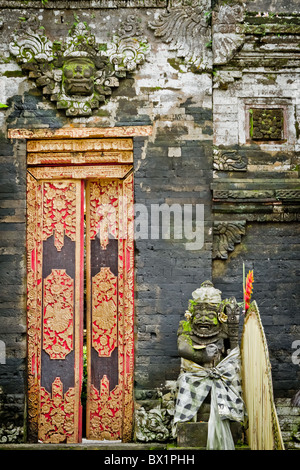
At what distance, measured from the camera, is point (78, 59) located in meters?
7.91

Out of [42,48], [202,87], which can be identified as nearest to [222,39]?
[202,87]

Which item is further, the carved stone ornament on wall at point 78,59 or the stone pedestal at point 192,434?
the carved stone ornament on wall at point 78,59

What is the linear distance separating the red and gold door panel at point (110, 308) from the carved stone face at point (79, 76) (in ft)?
3.84

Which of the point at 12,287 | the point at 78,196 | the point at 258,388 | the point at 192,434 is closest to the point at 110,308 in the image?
the point at 12,287

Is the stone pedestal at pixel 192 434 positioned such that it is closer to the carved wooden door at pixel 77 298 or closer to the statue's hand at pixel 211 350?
the statue's hand at pixel 211 350

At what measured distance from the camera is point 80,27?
314 inches

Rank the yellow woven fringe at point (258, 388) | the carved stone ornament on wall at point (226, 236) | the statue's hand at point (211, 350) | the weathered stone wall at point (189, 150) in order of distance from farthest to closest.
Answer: the carved stone ornament on wall at point (226, 236) → the weathered stone wall at point (189, 150) → the statue's hand at point (211, 350) → the yellow woven fringe at point (258, 388)

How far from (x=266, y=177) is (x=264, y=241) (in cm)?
81

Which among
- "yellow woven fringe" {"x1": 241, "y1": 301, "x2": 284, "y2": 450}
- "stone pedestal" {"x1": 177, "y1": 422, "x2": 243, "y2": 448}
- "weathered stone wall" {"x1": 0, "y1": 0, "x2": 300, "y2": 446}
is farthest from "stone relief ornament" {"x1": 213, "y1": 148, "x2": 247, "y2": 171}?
"stone pedestal" {"x1": 177, "y1": 422, "x2": 243, "y2": 448}

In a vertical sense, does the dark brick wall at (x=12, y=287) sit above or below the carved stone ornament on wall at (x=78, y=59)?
below

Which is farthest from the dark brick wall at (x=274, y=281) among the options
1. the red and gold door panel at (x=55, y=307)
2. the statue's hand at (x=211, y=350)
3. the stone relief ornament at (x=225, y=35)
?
the stone relief ornament at (x=225, y=35)

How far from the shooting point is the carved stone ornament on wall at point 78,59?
25.9ft

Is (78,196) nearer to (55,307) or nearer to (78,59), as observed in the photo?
(55,307)
